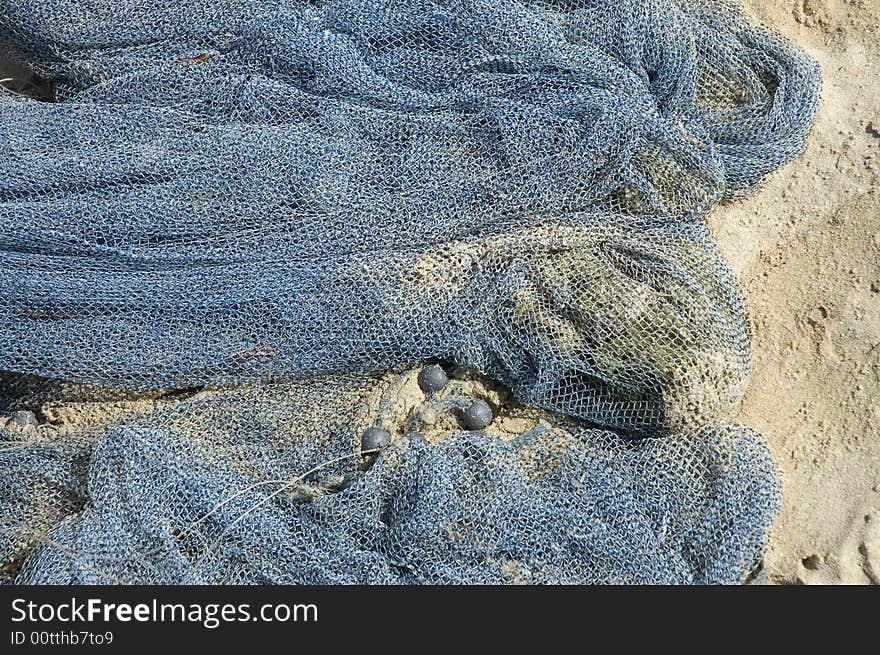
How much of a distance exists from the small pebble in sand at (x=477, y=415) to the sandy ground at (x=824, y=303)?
996 mm

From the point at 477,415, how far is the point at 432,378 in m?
0.23

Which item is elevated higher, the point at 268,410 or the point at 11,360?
the point at 268,410

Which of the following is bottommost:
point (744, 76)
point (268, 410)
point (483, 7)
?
point (268, 410)

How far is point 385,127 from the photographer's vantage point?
3.22 m

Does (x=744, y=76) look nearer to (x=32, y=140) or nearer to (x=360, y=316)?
(x=360, y=316)

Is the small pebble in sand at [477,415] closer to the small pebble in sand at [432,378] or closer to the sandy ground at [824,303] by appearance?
the small pebble in sand at [432,378]

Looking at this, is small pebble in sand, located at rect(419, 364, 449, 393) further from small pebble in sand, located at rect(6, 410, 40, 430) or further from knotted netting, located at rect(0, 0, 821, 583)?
small pebble in sand, located at rect(6, 410, 40, 430)

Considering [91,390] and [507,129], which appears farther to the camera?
[91,390]

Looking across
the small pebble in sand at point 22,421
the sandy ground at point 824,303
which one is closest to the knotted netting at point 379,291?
the small pebble in sand at point 22,421

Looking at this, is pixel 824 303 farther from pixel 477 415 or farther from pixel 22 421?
pixel 22 421

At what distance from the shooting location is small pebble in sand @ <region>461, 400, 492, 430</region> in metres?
3.28

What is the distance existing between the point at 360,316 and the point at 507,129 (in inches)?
34.7

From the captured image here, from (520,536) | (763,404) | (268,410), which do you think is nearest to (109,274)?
(268,410)

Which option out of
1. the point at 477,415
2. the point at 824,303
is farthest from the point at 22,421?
the point at 824,303
